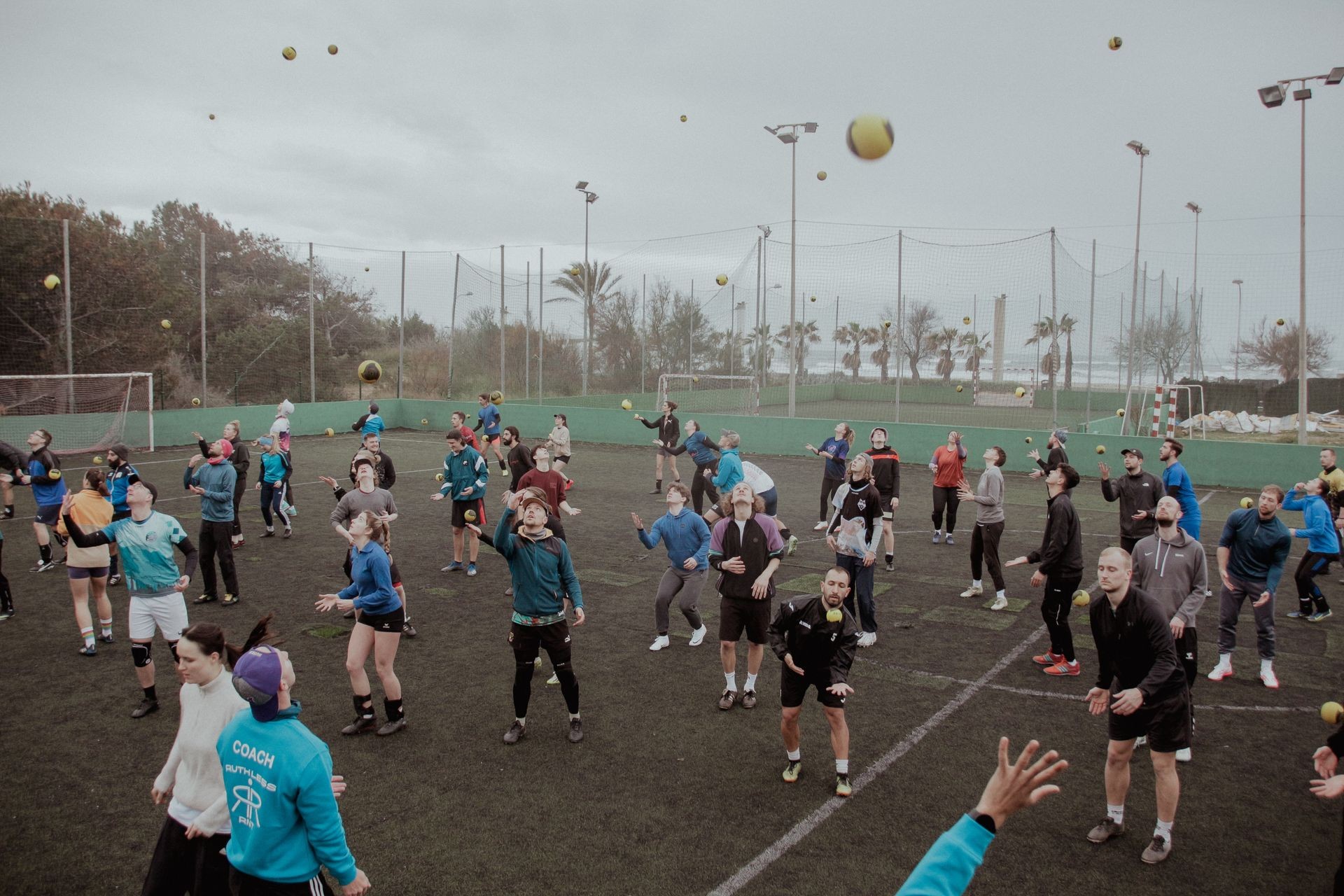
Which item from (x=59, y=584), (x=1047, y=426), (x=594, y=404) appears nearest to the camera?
(x=59, y=584)

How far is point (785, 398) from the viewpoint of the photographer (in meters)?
29.8

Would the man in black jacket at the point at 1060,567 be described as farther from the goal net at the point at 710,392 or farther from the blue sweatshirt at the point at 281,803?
the goal net at the point at 710,392

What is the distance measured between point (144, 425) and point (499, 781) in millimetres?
24303

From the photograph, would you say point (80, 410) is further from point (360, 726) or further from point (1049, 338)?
point (1049, 338)

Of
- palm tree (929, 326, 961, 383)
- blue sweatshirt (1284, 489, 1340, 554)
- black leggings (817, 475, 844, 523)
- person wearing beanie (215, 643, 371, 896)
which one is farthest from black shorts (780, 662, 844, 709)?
palm tree (929, 326, 961, 383)

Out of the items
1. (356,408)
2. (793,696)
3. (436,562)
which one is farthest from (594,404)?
(793,696)

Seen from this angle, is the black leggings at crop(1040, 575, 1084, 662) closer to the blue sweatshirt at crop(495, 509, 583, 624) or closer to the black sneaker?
the blue sweatshirt at crop(495, 509, 583, 624)

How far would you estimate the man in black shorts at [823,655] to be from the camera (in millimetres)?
5754

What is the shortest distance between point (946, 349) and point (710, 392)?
380 inches

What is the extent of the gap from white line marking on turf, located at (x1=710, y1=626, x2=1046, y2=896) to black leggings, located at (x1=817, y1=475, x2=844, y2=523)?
17.4 ft

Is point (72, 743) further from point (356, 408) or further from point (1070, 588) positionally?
point (356, 408)

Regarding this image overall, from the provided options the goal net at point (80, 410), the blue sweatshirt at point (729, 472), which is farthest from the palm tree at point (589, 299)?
the blue sweatshirt at point (729, 472)

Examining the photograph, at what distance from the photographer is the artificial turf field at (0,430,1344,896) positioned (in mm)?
4992

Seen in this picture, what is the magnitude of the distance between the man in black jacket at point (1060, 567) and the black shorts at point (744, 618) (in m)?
2.55
